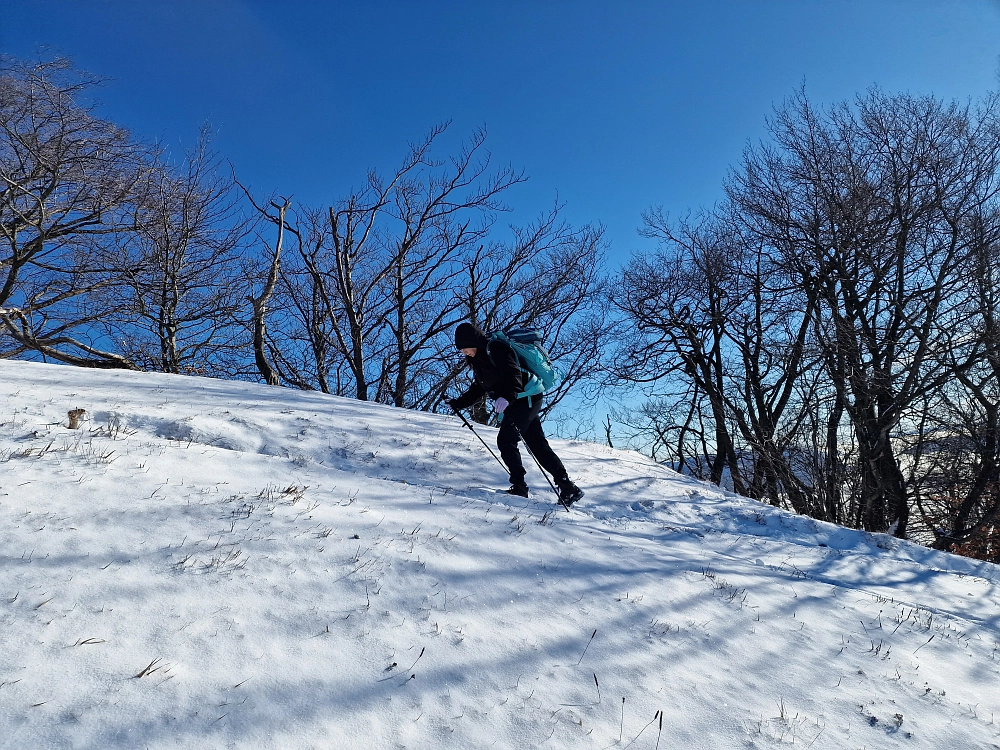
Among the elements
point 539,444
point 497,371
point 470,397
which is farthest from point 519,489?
point 497,371

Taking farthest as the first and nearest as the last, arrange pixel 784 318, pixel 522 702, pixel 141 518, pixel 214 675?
pixel 784 318 → pixel 141 518 → pixel 522 702 → pixel 214 675

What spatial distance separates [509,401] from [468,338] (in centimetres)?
87

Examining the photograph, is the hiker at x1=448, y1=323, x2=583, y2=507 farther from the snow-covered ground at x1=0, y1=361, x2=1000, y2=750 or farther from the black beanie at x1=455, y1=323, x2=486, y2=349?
the snow-covered ground at x1=0, y1=361, x2=1000, y2=750

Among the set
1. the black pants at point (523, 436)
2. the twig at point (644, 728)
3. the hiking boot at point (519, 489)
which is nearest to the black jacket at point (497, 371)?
the black pants at point (523, 436)

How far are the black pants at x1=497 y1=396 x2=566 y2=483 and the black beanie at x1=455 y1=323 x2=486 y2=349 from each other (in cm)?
81

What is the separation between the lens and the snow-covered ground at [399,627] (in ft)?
7.78

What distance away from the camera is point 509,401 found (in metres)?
6.23

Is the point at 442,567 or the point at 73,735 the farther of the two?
the point at 442,567

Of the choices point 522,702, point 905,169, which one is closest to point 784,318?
point 905,169

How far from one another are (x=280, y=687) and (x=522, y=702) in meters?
1.09

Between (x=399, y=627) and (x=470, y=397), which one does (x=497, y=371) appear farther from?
(x=399, y=627)

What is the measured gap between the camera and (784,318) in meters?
17.2

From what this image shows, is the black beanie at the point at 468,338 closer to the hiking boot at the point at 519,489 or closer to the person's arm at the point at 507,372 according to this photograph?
the person's arm at the point at 507,372

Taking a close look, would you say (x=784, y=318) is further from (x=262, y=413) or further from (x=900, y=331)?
(x=262, y=413)
